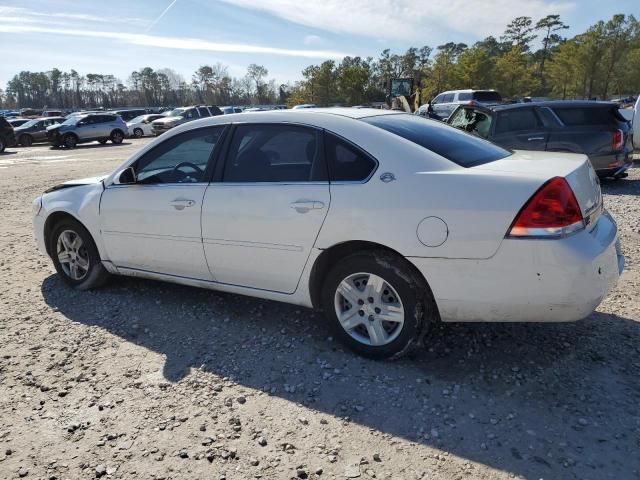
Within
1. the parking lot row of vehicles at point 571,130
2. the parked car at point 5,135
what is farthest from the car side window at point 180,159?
the parked car at point 5,135

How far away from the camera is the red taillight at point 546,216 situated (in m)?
2.65

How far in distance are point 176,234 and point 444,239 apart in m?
2.12

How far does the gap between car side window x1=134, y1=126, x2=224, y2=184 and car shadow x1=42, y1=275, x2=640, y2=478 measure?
113 cm

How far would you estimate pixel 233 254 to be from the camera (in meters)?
3.63

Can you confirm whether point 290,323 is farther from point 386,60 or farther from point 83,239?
point 386,60

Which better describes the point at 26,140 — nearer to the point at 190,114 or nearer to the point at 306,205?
the point at 190,114

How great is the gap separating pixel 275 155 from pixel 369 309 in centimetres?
129

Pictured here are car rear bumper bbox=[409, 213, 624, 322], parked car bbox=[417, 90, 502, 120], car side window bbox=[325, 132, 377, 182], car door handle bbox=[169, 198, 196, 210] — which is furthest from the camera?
parked car bbox=[417, 90, 502, 120]

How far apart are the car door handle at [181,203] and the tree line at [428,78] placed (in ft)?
104

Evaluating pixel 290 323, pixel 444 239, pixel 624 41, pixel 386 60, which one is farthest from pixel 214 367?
pixel 386 60

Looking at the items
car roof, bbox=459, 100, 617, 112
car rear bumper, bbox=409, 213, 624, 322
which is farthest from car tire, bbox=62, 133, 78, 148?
car rear bumper, bbox=409, 213, 624, 322

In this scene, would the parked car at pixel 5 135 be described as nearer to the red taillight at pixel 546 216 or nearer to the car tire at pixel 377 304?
the car tire at pixel 377 304

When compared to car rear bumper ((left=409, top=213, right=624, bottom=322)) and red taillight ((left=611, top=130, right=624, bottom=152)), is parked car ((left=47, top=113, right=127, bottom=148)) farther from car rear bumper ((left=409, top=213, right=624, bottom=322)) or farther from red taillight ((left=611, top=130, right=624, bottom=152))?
car rear bumper ((left=409, top=213, right=624, bottom=322))

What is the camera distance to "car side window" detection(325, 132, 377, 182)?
10.3ft
